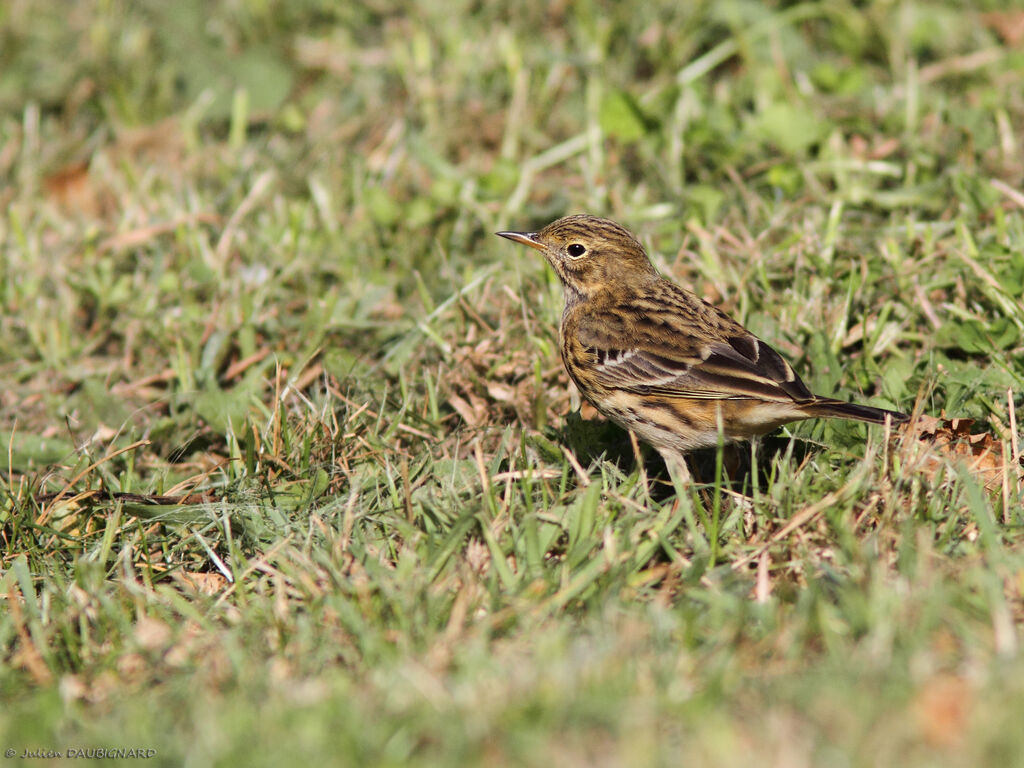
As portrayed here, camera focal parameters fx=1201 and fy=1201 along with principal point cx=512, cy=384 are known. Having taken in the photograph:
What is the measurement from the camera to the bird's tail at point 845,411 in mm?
4871

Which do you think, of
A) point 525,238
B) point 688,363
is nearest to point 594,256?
point 525,238

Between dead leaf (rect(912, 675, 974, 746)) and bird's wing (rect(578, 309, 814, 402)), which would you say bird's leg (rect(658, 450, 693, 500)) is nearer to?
bird's wing (rect(578, 309, 814, 402))

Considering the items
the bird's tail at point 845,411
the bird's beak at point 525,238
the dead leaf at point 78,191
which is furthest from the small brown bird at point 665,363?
the dead leaf at point 78,191

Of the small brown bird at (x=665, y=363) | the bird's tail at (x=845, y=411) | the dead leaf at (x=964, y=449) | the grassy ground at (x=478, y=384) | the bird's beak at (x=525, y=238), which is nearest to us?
the grassy ground at (x=478, y=384)

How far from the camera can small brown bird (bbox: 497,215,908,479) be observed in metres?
5.17

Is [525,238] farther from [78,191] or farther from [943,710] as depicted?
[78,191]

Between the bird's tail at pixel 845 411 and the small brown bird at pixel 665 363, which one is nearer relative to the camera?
the bird's tail at pixel 845 411

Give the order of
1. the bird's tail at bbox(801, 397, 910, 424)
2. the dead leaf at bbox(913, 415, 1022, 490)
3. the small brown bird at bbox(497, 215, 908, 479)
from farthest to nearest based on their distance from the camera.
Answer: the small brown bird at bbox(497, 215, 908, 479)
the dead leaf at bbox(913, 415, 1022, 490)
the bird's tail at bbox(801, 397, 910, 424)

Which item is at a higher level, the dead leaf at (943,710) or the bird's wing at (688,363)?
the bird's wing at (688,363)

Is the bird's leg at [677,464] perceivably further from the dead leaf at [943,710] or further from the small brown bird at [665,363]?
the dead leaf at [943,710]

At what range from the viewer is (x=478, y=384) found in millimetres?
6297

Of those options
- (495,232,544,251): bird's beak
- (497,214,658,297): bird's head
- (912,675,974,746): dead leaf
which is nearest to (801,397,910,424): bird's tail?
(497,214,658,297): bird's head

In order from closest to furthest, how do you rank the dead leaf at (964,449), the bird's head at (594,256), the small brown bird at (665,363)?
the dead leaf at (964,449) → the small brown bird at (665,363) → the bird's head at (594,256)

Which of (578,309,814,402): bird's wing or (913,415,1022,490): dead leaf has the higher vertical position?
(578,309,814,402): bird's wing
